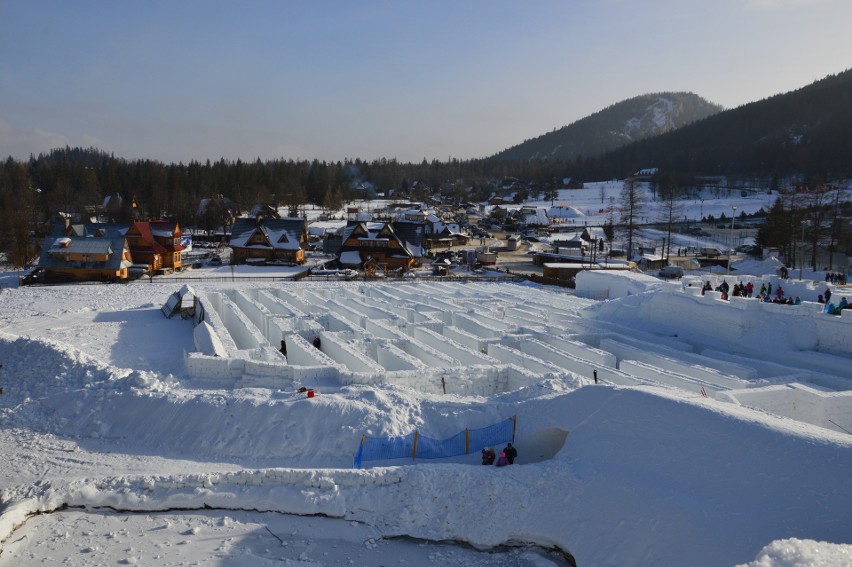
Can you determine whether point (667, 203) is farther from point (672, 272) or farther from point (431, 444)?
point (431, 444)

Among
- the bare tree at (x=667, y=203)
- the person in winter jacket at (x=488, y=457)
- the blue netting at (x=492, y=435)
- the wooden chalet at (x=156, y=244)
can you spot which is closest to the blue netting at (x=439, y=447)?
the blue netting at (x=492, y=435)

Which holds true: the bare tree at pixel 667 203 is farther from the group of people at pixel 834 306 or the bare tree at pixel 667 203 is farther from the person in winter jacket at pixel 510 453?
the person in winter jacket at pixel 510 453

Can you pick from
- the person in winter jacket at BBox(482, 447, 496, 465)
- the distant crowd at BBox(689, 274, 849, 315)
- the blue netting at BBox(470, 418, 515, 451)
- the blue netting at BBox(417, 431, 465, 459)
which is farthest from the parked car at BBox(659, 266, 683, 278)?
the person in winter jacket at BBox(482, 447, 496, 465)

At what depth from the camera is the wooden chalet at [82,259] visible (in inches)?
1355

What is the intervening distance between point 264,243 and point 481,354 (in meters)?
31.9

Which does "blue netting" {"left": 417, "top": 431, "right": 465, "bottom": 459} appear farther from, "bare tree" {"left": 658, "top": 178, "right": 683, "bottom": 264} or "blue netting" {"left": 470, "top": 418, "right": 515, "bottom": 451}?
"bare tree" {"left": 658, "top": 178, "right": 683, "bottom": 264}

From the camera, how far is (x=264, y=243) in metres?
44.8

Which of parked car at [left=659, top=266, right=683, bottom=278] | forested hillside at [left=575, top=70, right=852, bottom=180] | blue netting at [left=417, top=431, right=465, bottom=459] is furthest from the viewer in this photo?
forested hillside at [left=575, top=70, right=852, bottom=180]

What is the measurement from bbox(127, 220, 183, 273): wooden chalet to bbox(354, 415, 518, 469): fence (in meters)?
33.1

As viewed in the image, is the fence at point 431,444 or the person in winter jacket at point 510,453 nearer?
the person in winter jacket at point 510,453

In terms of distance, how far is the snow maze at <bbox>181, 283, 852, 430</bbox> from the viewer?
13594 millimetres

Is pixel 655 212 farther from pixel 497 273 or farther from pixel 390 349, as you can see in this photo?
pixel 390 349

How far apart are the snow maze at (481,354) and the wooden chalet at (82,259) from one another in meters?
12.7

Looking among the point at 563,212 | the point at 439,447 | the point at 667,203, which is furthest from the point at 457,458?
the point at 667,203
